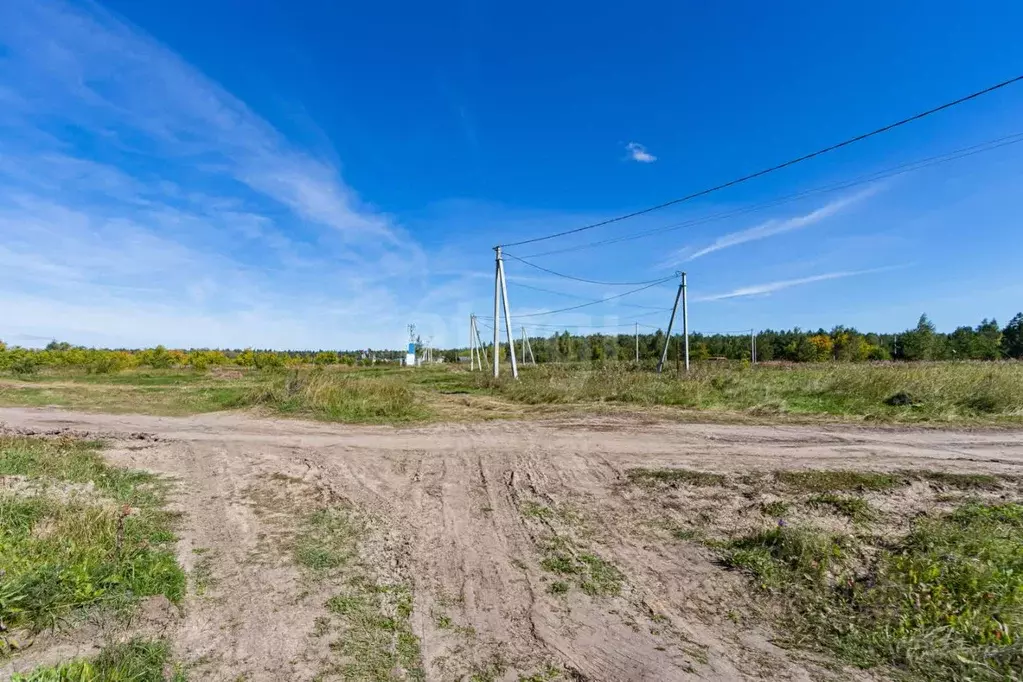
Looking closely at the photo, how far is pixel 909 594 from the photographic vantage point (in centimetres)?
347

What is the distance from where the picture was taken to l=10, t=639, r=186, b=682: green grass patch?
8.30 feet

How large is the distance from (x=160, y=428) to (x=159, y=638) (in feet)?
33.6

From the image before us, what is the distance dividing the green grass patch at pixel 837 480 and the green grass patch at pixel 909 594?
1179 millimetres

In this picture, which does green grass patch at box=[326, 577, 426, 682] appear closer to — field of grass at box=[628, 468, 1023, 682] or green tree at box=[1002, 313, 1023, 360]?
field of grass at box=[628, 468, 1023, 682]

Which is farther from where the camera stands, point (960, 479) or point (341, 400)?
point (341, 400)

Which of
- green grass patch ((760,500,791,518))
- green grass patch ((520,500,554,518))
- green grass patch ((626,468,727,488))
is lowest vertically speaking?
green grass patch ((520,500,554,518))

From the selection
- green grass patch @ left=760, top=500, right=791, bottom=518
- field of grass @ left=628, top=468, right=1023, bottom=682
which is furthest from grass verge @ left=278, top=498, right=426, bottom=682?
green grass patch @ left=760, top=500, right=791, bottom=518

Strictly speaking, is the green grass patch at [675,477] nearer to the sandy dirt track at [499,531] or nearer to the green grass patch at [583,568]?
the sandy dirt track at [499,531]

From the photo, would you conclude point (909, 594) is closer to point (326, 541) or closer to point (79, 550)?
point (326, 541)

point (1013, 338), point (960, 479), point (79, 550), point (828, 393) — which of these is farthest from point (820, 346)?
point (79, 550)

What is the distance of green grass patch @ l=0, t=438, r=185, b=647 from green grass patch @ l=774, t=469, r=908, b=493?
677 cm

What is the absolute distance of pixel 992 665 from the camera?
2.78 meters

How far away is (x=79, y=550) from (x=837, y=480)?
8.22m

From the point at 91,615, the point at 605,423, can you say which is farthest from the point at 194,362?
the point at 91,615
